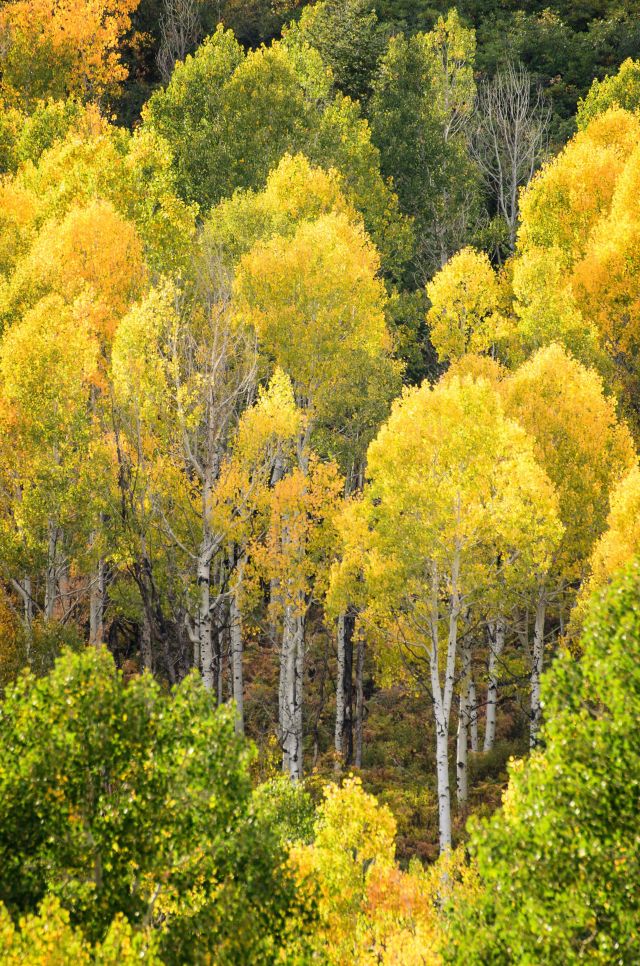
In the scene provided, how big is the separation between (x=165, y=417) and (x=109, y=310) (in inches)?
408

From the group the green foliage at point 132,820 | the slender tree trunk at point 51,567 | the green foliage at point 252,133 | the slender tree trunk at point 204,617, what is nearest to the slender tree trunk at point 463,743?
the slender tree trunk at point 204,617

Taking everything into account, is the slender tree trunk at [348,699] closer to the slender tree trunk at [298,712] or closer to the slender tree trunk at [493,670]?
the slender tree trunk at [298,712]

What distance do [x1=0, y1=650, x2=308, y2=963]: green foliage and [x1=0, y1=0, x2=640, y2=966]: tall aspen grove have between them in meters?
0.06

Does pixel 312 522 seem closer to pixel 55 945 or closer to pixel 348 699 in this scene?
pixel 348 699

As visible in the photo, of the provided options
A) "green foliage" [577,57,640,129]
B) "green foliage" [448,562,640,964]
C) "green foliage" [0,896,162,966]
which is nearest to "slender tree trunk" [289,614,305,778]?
"green foliage" [448,562,640,964]

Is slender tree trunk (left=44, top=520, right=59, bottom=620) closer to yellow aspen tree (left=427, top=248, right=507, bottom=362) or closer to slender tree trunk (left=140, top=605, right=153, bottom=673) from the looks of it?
slender tree trunk (left=140, top=605, right=153, bottom=673)

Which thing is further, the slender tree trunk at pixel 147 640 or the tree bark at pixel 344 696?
the tree bark at pixel 344 696

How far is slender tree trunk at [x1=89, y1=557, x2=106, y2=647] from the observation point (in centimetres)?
3127

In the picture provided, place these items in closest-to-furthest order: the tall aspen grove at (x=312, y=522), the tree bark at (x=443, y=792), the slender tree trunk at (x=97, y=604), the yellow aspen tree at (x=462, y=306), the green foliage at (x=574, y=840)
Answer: the green foliage at (x=574, y=840) < the tall aspen grove at (x=312, y=522) < the tree bark at (x=443, y=792) < the slender tree trunk at (x=97, y=604) < the yellow aspen tree at (x=462, y=306)

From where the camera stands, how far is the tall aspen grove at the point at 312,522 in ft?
46.8

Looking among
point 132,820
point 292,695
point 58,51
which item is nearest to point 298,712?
point 292,695

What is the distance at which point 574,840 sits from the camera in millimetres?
14023

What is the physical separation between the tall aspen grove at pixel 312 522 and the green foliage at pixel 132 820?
0.06 m

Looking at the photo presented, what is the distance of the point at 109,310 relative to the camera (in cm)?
3578
